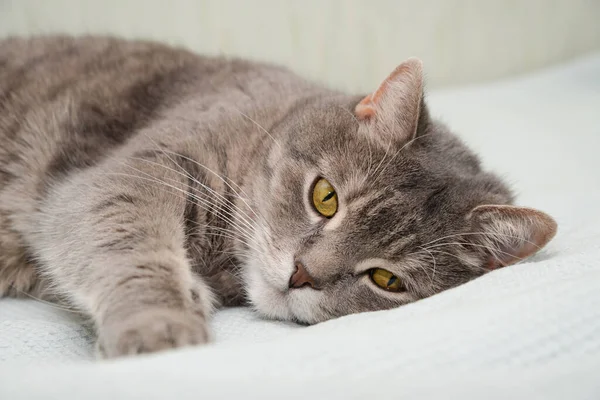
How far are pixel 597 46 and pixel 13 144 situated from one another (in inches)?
129

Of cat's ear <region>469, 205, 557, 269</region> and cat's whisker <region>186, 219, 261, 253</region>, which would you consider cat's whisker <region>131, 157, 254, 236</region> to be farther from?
cat's ear <region>469, 205, 557, 269</region>

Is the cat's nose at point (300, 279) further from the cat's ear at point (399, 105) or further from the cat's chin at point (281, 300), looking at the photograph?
the cat's ear at point (399, 105)

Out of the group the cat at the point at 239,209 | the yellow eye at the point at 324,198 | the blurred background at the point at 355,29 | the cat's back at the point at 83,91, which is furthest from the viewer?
the blurred background at the point at 355,29

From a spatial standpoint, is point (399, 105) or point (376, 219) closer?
point (376, 219)

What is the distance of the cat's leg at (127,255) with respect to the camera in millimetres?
973

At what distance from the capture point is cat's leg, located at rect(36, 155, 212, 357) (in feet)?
3.19

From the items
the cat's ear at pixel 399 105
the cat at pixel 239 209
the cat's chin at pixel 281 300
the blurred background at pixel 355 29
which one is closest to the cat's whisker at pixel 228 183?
the cat at pixel 239 209

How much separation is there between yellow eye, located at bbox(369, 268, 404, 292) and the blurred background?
5.48 ft

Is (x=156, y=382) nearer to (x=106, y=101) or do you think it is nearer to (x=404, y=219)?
(x=404, y=219)

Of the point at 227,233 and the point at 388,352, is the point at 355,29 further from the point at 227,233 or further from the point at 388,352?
the point at 388,352

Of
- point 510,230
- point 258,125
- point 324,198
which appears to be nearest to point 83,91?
point 258,125

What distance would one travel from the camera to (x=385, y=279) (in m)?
1.26

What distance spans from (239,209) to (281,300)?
0.27m

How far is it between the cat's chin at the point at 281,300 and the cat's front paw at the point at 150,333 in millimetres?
264
